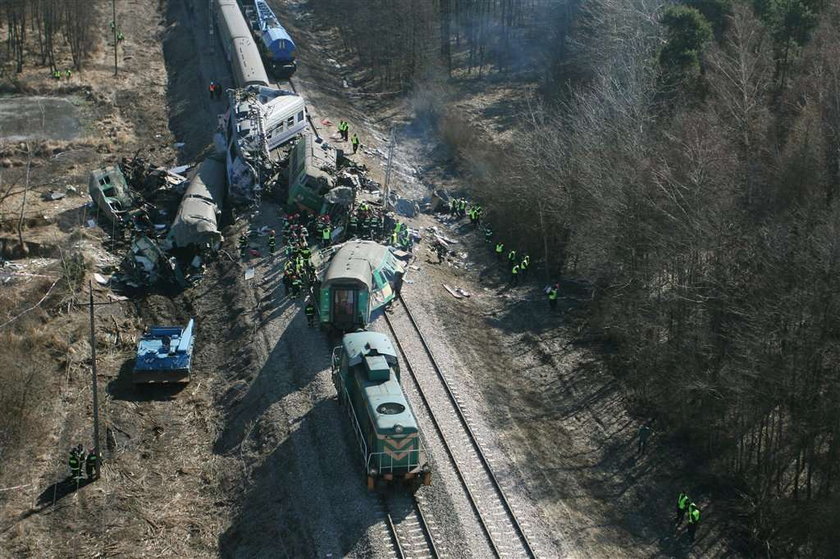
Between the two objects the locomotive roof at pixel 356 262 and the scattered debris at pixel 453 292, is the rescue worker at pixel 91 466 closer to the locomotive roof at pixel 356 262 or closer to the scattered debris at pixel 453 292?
the locomotive roof at pixel 356 262

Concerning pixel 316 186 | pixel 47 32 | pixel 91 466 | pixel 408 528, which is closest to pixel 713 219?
pixel 408 528

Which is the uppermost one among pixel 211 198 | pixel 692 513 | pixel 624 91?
pixel 624 91

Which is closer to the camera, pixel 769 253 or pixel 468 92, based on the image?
pixel 769 253

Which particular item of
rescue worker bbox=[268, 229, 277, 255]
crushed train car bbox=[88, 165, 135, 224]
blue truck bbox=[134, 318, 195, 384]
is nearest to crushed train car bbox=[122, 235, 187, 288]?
rescue worker bbox=[268, 229, 277, 255]

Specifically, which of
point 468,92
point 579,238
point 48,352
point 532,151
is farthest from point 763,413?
point 468,92

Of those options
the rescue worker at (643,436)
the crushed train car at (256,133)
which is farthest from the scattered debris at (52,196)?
the rescue worker at (643,436)

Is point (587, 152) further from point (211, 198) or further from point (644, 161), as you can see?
point (211, 198)

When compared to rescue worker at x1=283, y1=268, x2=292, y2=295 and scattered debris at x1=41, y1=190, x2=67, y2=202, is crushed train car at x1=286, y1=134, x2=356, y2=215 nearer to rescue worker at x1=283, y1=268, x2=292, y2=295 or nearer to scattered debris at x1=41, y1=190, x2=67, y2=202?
rescue worker at x1=283, y1=268, x2=292, y2=295
